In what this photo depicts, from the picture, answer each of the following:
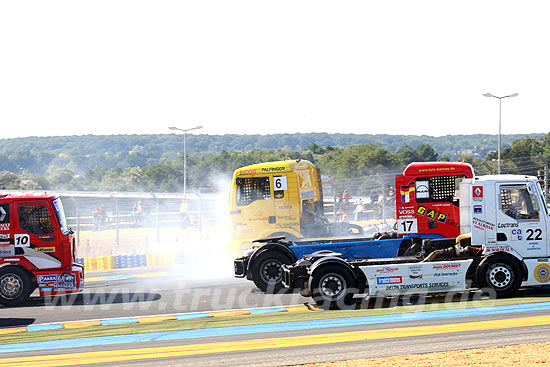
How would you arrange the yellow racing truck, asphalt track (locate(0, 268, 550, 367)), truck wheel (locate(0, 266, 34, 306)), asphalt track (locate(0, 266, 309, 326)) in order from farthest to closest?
the yellow racing truck
truck wheel (locate(0, 266, 34, 306))
asphalt track (locate(0, 266, 309, 326))
asphalt track (locate(0, 268, 550, 367))

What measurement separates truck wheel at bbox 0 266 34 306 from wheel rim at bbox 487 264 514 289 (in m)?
9.87

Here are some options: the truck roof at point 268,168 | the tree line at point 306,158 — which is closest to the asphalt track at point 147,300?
the truck roof at point 268,168

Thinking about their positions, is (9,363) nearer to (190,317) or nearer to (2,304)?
(190,317)

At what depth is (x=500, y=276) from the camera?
12945 mm

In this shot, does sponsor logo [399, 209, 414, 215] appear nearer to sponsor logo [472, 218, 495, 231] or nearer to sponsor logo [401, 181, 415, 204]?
sponsor logo [401, 181, 415, 204]

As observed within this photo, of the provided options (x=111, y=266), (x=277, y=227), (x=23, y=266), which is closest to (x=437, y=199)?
(x=277, y=227)

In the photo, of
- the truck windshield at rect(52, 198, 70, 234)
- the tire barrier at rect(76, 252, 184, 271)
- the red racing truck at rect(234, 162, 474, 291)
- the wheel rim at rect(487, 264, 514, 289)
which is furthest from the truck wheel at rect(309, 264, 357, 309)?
the tire barrier at rect(76, 252, 184, 271)

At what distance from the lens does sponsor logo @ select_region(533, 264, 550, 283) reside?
13.0 metres

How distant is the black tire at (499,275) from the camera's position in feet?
42.4

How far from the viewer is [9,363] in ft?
32.1

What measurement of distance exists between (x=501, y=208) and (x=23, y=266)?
10.4m

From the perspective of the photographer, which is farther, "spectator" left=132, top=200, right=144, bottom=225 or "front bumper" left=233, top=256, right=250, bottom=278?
"spectator" left=132, top=200, right=144, bottom=225

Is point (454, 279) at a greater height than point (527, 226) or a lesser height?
lesser

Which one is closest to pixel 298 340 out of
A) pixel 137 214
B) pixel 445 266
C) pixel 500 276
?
pixel 445 266
